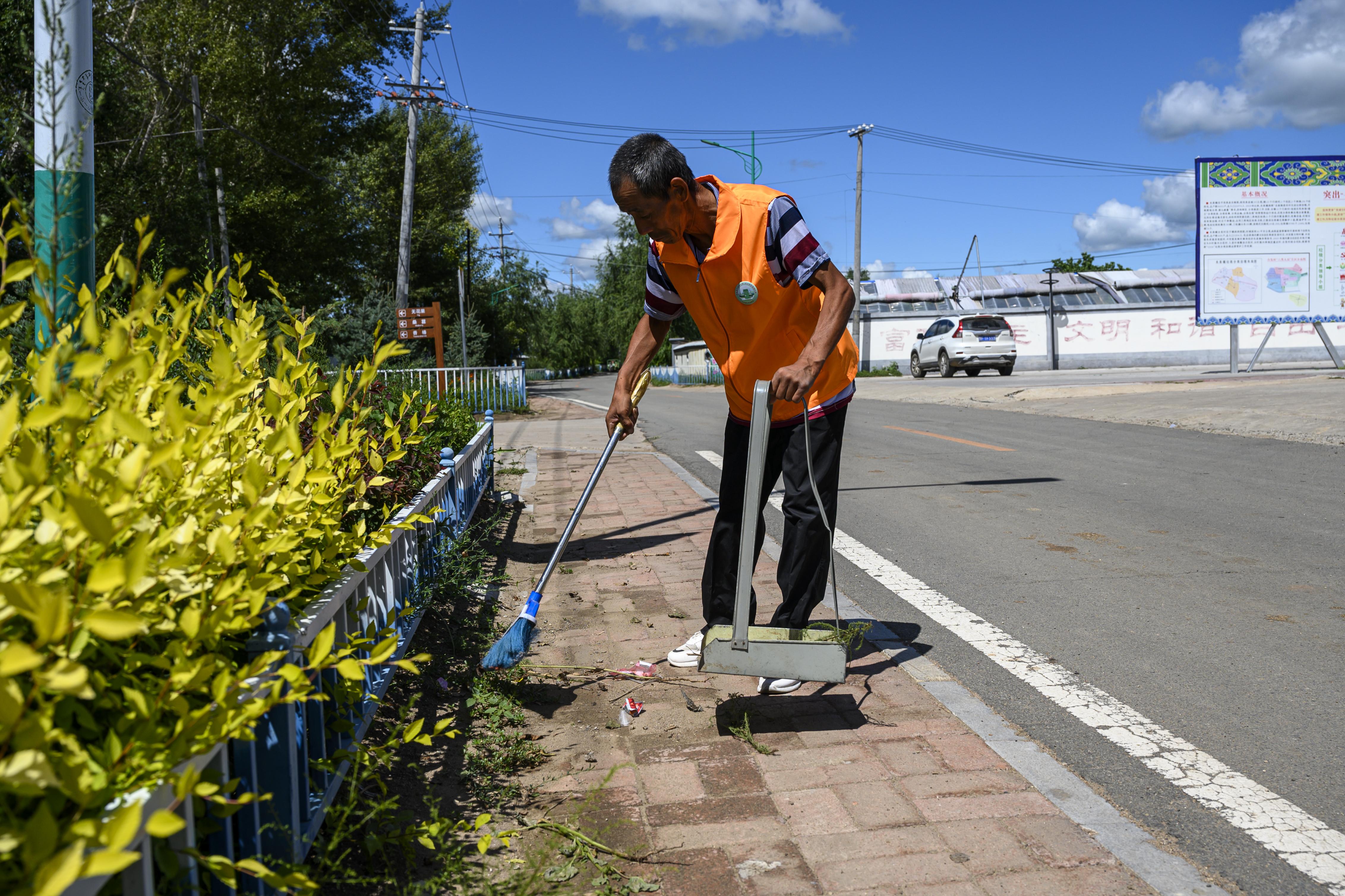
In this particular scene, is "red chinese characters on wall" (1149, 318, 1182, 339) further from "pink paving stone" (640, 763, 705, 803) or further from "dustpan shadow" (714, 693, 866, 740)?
Result: "pink paving stone" (640, 763, 705, 803)

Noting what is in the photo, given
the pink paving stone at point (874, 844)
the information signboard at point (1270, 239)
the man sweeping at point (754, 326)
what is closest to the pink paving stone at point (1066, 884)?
the pink paving stone at point (874, 844)

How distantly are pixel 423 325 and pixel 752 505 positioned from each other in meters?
19.7

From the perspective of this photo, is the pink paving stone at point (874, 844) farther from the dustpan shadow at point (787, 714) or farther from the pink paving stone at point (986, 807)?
the dustpan shadow at point (787, 714)

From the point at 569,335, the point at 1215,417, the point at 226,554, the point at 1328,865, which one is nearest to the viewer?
the point at 226,554

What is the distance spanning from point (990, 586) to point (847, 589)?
702 millimetres

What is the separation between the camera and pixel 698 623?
4.39m

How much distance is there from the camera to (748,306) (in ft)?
10.7

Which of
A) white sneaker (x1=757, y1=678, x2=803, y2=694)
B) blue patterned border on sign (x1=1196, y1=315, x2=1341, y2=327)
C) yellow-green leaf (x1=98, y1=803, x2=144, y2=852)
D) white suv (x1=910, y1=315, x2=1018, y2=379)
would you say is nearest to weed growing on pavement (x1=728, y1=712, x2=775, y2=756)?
white sneaker (x1=757, y1=678, x2=803, y2=694)

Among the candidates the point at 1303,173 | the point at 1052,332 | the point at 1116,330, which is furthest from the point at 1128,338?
the point at 1303,173

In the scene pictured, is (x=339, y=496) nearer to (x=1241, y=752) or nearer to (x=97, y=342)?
(x=97, y=342)

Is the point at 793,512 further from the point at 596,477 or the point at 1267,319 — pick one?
the point at 1267,319

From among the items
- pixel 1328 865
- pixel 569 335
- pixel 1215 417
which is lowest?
Result: pixel 1328 865

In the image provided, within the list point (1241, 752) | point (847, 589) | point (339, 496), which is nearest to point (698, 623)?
point (847, 589)

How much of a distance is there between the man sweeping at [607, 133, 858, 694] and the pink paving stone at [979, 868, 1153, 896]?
3.80ft
